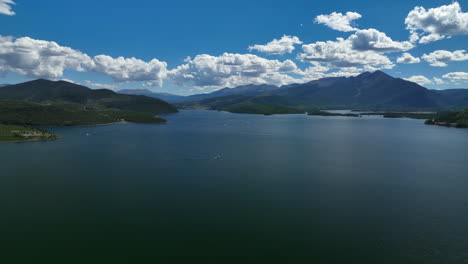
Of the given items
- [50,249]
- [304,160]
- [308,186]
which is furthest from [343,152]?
[50,249]

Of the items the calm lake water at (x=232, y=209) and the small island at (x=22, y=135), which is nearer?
the calm lake water at (x=232, y=209)

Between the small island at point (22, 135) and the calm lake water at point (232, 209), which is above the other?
the small island at point (22, 135)

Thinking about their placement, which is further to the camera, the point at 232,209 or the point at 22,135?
the point at 22,135

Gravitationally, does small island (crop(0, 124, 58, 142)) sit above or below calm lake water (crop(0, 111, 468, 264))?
above

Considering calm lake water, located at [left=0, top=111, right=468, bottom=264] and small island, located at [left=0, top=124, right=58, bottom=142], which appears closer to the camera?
calm lake water, located at [left=0, top=111, right=468, bottom=264]

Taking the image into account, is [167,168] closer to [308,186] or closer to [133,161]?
[133,161]

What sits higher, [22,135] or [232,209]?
[22,135]

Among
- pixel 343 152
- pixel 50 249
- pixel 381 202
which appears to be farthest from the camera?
pixel 343 152

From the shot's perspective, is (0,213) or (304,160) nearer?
(0,213)
